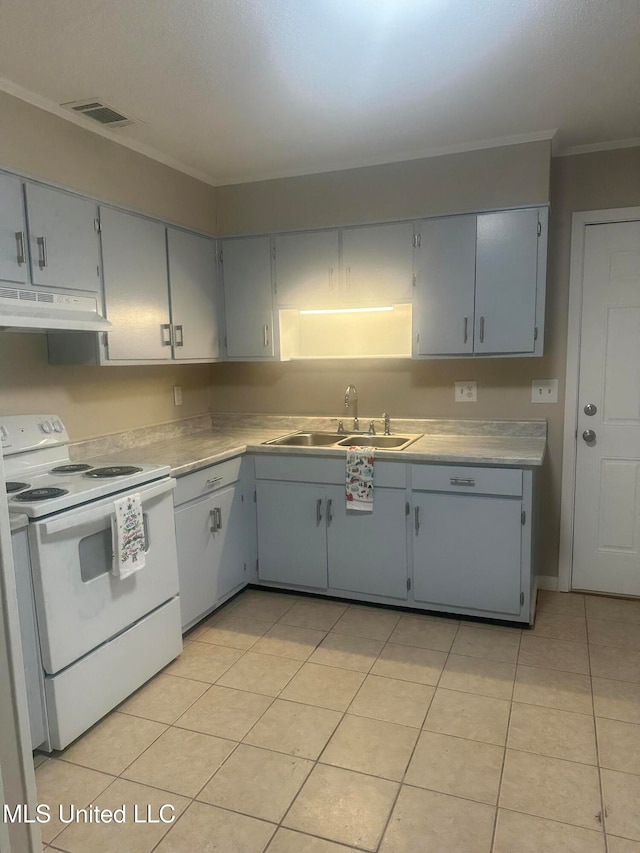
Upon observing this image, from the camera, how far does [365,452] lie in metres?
3.05

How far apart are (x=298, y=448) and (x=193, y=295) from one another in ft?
3.60

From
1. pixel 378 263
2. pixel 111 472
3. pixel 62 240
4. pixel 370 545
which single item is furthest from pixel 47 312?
pixel 370 545

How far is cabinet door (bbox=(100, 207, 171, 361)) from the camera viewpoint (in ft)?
9.10

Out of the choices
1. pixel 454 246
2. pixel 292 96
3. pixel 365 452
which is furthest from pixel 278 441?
pixel 292 96

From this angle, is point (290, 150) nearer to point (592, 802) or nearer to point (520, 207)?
point (520, 207)

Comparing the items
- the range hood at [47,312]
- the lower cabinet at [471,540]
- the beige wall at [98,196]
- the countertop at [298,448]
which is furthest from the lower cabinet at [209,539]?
the lower cabinet at [471,540]

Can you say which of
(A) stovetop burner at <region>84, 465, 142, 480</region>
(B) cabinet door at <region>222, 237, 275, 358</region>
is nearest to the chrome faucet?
(B) cabinet door at <region>222, 237, 275, 358</region>

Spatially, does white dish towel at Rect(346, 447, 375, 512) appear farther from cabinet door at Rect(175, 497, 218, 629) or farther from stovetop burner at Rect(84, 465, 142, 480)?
stovetop burner at Rect(84, 465, 142, 480)

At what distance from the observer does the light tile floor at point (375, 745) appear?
1743mm

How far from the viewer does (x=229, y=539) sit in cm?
323

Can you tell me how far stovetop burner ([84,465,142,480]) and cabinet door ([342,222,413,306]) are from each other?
5.21 feet

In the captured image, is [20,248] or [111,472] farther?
[111,472]

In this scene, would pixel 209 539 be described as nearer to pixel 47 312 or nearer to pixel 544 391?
pixel 47 312

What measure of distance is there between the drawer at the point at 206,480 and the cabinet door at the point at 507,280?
150 cm
